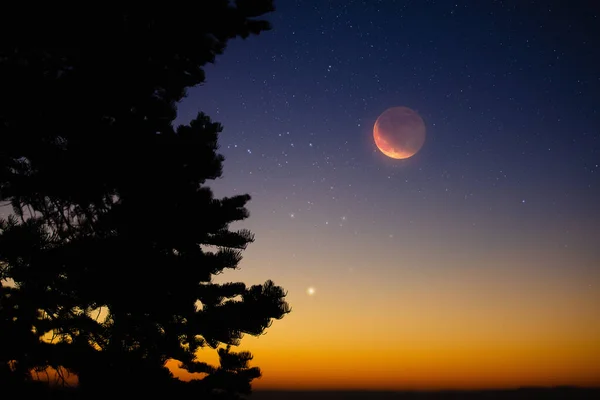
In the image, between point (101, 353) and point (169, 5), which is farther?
point (169, 5)

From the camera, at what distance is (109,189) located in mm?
4469

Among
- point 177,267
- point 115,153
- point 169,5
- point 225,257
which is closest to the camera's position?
point 169,5

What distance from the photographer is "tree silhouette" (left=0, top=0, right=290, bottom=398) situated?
347cm

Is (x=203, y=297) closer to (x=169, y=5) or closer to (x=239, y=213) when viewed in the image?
(x=239, y=213)

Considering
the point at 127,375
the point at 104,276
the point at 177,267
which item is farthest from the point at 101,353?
the point at 177,267

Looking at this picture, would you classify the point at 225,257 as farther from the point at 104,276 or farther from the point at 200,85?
the point at 200,85

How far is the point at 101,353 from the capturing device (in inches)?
139

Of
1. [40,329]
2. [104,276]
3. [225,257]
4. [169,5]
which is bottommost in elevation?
[40,329]

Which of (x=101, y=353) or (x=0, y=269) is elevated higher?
(x=0, y=269)

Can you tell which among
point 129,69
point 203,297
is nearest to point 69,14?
point 129,69

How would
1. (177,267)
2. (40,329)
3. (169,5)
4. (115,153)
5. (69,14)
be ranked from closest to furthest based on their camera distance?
(40,329) < (69,14) < (169,5) < (115,153) < (177,267)

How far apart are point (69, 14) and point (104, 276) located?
2.55m

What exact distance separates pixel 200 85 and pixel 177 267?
7.63 ft

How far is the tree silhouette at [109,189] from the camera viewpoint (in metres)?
3.47
